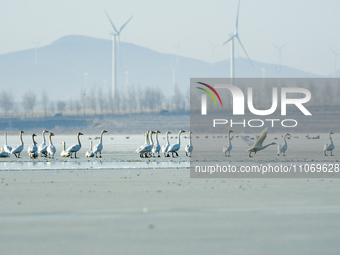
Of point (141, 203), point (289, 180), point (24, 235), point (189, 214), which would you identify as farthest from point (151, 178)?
point (24, 235)

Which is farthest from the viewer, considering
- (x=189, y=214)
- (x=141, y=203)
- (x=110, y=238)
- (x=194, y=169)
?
(x=194, y=169)

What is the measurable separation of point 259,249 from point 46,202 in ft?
27.1

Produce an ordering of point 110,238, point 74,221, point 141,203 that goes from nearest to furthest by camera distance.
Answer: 1. point 110,238
2. point 74,221
3. point 141,203

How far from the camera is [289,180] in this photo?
84.4 ft

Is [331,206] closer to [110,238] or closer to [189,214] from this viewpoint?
[189,214]

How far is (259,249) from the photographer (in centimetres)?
1266

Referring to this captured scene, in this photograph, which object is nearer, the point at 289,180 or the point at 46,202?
the point at 46,202

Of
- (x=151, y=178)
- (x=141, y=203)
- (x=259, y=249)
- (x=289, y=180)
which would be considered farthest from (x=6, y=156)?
(x=259, y=249)

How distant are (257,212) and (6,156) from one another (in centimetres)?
3020

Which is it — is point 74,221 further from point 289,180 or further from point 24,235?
point 289,180

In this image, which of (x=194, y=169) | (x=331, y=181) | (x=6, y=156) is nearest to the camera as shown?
(x=331, y=181)

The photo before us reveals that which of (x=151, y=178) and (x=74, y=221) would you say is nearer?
(x=74, y=221)

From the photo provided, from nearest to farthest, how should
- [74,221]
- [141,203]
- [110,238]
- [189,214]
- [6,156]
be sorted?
[110,238] < [74,221] < [189,214] < [141,203] < [6,156]

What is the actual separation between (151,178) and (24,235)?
12893 millimetres
